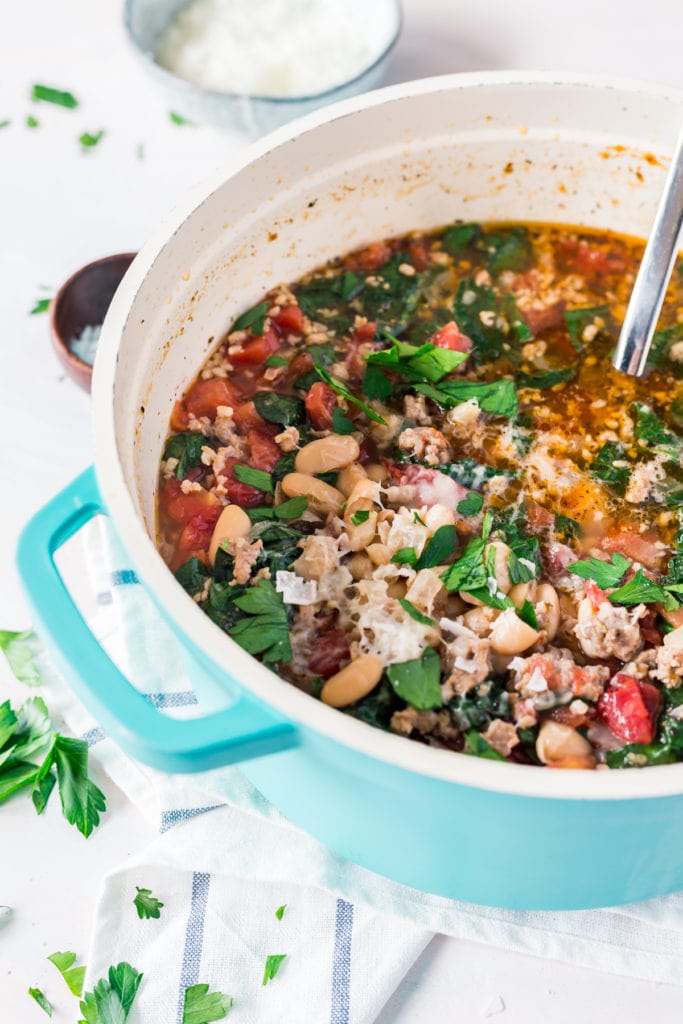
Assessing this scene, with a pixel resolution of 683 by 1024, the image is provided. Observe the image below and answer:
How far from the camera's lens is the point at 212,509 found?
8.46 ft

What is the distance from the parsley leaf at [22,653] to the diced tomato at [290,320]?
1025mm

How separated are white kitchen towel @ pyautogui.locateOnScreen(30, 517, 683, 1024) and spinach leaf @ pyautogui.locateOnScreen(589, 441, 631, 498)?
95 centimetres

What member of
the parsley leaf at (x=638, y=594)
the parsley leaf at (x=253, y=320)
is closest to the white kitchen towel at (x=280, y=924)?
the parsley leaf at (x=638, y=594)

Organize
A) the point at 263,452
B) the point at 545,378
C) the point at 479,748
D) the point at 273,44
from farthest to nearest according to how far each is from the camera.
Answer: the point at 273,44, the point at 545,378, the point at 263,452, the point at 479,748

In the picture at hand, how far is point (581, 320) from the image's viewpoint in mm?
3098

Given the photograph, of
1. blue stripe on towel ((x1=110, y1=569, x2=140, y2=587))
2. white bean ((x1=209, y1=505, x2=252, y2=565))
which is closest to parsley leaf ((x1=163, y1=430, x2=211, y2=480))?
white bean ((x1=209, y1=505, x2=252, y2=565))

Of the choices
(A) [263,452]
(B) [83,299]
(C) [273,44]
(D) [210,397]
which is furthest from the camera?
(C) [273,44]

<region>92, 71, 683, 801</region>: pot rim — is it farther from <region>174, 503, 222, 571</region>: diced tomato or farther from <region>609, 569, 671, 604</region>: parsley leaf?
<region>609, 569, 671, 604</region>: parsley leaf

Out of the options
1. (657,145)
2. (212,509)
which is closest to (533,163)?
(657,145)

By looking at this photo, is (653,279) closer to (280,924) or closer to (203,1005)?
(280,924)

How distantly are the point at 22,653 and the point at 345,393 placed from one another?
40.8 inches

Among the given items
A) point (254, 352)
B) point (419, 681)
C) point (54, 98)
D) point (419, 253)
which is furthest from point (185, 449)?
point (54, 98)

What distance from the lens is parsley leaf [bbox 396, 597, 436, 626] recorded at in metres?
2.30

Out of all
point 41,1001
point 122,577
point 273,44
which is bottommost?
point 41,1001
